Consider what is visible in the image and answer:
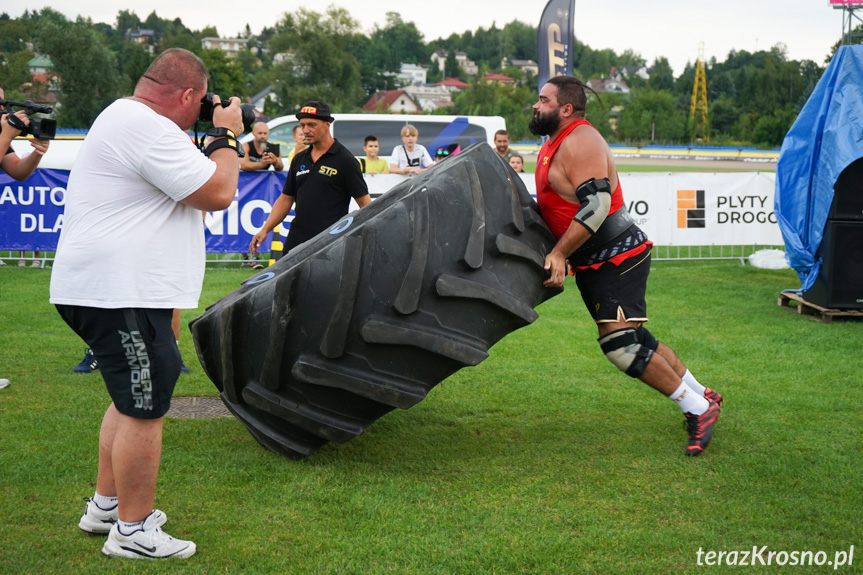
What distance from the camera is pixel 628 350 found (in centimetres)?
447

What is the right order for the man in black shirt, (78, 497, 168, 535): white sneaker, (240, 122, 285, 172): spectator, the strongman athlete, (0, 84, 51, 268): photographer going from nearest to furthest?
(78, 497, 168, 535): white sneaker < the strongman athlete < (0, 84, 51, 268): photographer < the man in black shirt < (240, 122, 285, 172): spectator

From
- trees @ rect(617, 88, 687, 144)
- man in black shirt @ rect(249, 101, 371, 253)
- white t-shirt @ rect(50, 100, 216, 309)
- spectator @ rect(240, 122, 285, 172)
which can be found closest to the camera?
white t-shirt @ rect(50, 100, 216, 309)

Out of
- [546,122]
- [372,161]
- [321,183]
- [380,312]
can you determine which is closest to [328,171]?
[321,183]

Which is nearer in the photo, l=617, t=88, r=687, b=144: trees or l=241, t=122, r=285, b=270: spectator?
l=241, t=122, r=285, b=270: spectator

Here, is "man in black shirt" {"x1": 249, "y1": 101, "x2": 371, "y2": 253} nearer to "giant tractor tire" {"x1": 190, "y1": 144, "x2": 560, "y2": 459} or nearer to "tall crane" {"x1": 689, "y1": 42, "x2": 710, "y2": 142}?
"giant tractor tire" {"x1": 190, "y1": 144, "x2": 560, "y2": 459}

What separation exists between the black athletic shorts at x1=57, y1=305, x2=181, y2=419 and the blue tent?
727 cm

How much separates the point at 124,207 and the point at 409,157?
933 cm

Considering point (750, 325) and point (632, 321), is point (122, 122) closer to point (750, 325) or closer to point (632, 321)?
point (632, 321)

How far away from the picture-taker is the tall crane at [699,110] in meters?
73.3

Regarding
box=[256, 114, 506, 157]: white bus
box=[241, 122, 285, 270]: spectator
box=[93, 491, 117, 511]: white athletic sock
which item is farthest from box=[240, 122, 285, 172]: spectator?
box=[93, 491, 117, 511]: white athletic sock

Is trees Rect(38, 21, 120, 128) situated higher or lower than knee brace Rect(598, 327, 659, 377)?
higher

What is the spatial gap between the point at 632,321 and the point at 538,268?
2.49 ft

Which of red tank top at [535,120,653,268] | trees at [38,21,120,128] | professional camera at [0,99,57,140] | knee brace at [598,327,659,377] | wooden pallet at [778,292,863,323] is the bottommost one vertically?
wooden pallet at [778,292,863,323]

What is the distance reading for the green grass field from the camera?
10.7 ft
